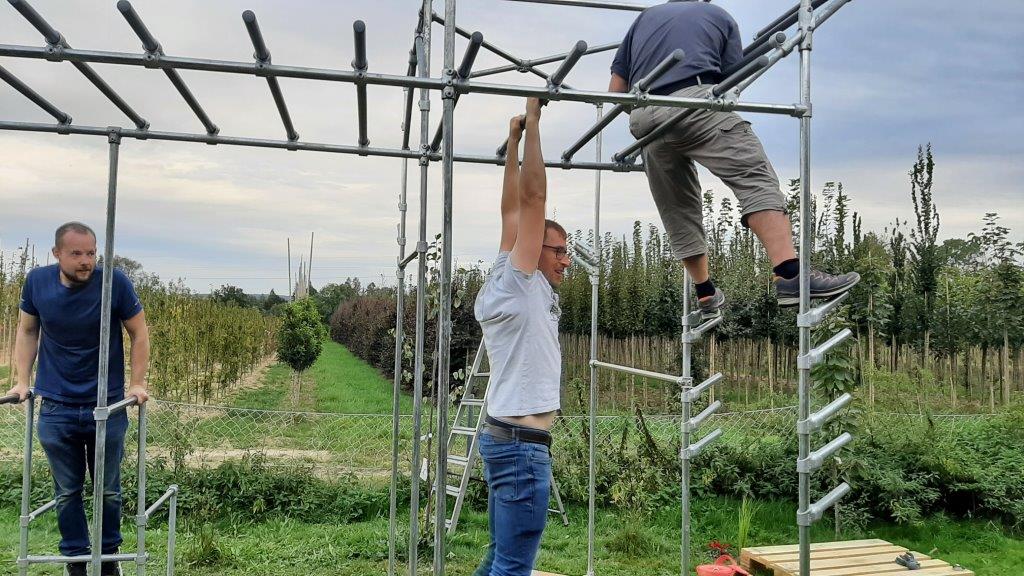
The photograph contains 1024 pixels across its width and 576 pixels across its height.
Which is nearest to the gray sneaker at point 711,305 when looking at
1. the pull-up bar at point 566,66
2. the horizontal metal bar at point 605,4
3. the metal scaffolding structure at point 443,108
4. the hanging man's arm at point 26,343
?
the metal scaffolding structure at point 443,108

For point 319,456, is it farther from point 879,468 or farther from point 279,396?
point 279,396

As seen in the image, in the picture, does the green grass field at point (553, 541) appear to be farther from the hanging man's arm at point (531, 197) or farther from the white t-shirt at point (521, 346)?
the hanging man's arm at point (531, 197)

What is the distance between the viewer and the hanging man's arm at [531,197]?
2197mm

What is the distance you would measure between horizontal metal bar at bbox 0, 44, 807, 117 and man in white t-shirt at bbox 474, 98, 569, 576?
0.11m

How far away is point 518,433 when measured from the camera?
2287 mm

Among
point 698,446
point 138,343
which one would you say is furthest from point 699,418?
point 138,343

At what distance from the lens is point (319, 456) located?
24.6 feet

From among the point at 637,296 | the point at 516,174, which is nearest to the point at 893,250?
the point at 637,296

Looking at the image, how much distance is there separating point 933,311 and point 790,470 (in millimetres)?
5804

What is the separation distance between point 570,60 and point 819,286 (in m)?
1.09

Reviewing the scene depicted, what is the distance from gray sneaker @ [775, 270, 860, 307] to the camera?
2.43 m

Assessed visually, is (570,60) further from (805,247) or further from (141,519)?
(141,519)

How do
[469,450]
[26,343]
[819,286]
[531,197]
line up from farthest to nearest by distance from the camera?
[469,450]
[26,343]
[819,286]
[531,197]

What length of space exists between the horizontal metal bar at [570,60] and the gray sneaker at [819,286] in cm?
101
